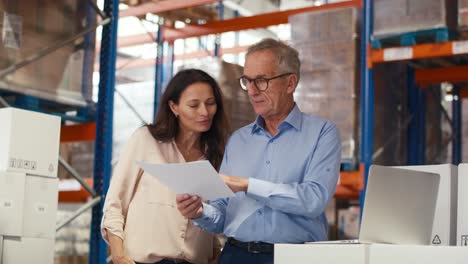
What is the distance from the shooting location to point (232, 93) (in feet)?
21.8

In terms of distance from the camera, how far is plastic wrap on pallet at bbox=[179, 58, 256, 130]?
6570mm

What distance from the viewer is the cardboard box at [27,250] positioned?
4312 millimetres

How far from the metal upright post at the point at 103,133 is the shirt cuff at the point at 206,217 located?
2615mm

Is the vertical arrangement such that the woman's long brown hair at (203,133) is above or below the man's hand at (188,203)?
above

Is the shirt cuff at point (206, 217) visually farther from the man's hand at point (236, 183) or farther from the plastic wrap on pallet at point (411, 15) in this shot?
the plastic wrap on pallet at point (411, 15)

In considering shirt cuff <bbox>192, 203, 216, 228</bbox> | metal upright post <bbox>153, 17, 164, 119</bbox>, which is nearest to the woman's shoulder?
shirt cuff <bbox>192, 203, 216, 228</bbox>

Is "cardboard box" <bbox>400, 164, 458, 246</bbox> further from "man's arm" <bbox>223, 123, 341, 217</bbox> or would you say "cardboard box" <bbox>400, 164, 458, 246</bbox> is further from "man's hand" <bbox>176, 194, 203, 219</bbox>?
"man's hand" <bbox>176, 194, 203, 219</bbox>

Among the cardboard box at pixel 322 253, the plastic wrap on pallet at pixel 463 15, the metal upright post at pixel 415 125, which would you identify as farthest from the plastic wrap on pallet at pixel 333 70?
the cardboard box at pixel 322 253

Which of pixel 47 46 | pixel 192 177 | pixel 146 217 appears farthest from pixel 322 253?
pixel 47 46

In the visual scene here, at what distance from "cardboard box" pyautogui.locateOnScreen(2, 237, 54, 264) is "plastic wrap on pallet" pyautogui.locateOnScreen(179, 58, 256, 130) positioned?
2361 mm

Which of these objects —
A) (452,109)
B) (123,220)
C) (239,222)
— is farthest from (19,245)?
(452,109)

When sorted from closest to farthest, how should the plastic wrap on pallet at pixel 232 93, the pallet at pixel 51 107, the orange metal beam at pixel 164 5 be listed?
the pallet at pixel 51 107 < the plastic wrap on pallet at pixel 232 93 < the orange metal beam at pixel 164 5

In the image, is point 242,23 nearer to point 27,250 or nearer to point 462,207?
point 27,250

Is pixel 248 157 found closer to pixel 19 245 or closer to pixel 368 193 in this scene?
pixel 368 193
